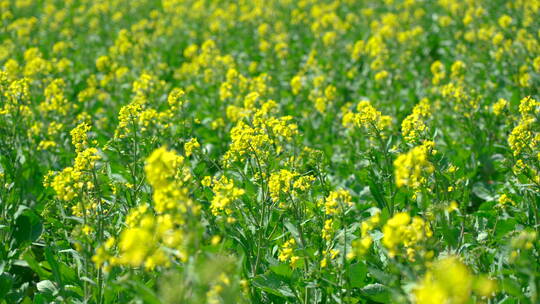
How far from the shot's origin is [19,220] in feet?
18.7

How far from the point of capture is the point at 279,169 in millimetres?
5715

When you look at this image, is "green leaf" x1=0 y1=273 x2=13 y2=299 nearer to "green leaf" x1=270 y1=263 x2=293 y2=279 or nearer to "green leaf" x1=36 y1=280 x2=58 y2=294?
"green leaf" x1=36 y1=280 x2=58 y2=294

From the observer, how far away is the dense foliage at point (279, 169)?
3.27 metres

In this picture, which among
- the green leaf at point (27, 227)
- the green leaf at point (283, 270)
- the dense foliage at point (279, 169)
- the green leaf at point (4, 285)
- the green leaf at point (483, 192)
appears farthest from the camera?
the green leaf at point (483, 192)

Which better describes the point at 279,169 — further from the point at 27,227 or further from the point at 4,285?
the point at 4,285

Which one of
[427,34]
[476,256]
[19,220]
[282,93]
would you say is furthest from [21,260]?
[427,34]

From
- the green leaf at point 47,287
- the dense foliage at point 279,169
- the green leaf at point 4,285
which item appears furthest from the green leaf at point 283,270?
the green leaf at point 4,285

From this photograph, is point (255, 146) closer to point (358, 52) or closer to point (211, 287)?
point (211, 287)

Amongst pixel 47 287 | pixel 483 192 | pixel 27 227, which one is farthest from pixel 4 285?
A: pixel 483 192

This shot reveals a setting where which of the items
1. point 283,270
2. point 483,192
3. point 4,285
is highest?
point 483,192

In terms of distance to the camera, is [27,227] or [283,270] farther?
[27,227]

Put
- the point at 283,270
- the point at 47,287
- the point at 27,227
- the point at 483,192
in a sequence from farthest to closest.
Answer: the point at 483,192 < the point at 27,227 < the point at 47,287 < the point at 283,270

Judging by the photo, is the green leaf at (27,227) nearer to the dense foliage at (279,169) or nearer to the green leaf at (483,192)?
the dense foliage at (279,169)

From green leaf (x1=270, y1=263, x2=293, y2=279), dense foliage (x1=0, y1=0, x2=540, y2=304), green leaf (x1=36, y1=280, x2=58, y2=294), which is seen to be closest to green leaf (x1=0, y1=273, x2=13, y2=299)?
dense foliage (x1=0, y1=0, x2=540, y2=304)
